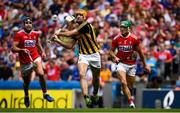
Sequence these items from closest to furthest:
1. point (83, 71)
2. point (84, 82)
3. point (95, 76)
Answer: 1. point (84, 82)
2. point (83, 71)
3. point (95, 76)

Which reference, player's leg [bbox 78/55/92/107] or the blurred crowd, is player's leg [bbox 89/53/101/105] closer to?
player's leg [bbox 78/55/92/107]

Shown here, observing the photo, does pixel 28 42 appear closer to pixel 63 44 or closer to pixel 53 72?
pixel 63 44

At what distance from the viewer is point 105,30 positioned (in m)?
30.5

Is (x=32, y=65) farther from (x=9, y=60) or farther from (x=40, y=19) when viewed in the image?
(x=40, y=19)

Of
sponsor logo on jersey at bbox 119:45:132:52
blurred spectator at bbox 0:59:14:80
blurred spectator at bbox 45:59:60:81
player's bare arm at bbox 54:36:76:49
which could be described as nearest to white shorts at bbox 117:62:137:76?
sponsor logo on jersey at bbox 119:45:132:52

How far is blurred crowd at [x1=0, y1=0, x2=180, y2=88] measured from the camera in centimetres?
2827

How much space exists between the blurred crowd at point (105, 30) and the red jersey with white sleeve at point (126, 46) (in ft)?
16.1

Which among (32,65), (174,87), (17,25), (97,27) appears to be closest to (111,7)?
(97,27)

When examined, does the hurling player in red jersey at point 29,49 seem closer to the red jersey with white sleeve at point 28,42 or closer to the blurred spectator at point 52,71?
the red jersey with white sleeve at point 28,42

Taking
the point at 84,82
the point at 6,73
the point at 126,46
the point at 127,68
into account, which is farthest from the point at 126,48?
the point at 6,73

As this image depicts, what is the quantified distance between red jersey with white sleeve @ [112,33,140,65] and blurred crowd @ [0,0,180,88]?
4894mm

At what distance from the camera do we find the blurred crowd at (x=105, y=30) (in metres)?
28.3

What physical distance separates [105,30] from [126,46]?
350 inches

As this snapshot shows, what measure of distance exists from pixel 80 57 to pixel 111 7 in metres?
11.4
